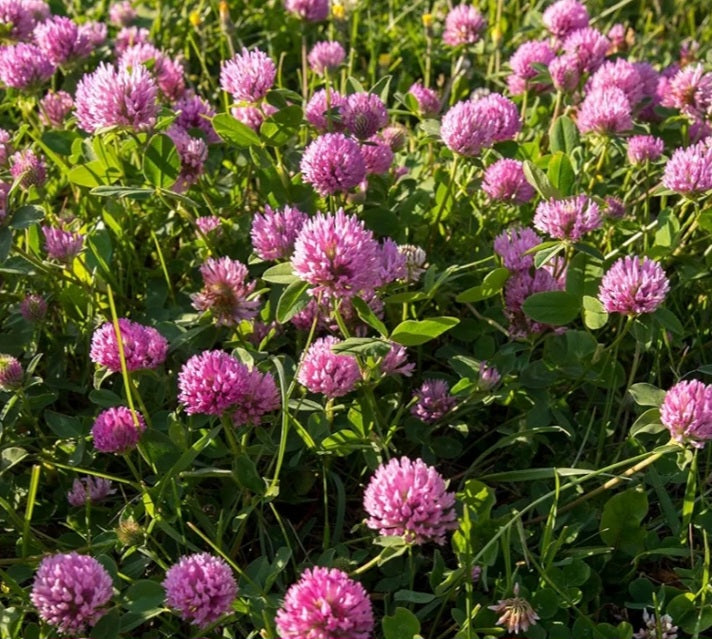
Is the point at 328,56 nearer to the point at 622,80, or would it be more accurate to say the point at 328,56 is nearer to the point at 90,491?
the point at 622,80

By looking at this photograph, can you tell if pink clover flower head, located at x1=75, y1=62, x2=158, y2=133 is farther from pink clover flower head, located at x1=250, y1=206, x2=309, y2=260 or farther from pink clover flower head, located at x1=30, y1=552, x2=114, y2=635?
pink clover flower head, located at x1=30, y1=552, x2=114, y2=635

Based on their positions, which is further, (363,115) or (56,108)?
(56,108)

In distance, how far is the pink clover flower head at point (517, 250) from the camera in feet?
6.82

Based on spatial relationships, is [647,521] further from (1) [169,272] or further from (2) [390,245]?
(1) [169,272]

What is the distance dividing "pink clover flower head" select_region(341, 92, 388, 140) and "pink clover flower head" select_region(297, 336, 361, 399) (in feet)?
1.87

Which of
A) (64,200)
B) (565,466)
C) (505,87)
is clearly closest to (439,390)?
(565,466)

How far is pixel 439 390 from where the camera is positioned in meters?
2.02

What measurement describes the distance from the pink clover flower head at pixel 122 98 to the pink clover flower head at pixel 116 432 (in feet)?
2.07

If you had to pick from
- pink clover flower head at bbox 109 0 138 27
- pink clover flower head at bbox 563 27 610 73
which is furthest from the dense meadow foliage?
pink clover flower head at bbox 109 0 138 27

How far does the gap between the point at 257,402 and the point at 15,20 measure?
1440 mm

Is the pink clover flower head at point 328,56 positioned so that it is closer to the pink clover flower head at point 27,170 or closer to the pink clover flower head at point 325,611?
the pink clover flower head at point 27,170

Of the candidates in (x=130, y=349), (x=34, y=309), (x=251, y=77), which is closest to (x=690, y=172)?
(x=251, y=77)

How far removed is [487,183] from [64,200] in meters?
1.13

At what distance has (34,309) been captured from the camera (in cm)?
209
